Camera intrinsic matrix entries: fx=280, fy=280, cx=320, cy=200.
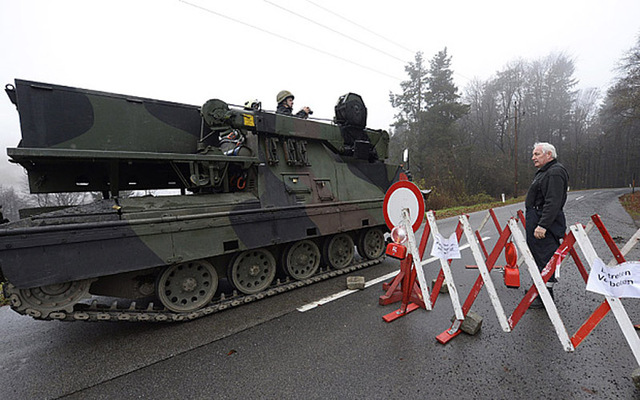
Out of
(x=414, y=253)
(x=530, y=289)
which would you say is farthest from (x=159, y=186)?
(x=530, y=289)

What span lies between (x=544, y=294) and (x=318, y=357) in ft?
6.81

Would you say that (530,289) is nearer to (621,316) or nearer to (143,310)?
(621,316)

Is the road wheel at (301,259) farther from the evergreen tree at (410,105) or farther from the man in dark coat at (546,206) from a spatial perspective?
the evergreen tree at (410,105)

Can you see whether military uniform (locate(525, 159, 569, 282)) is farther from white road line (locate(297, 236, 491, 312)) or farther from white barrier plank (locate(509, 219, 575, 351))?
white road line (locate(297, 236, 491, 312))

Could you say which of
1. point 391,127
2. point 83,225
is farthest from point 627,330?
point 391,127

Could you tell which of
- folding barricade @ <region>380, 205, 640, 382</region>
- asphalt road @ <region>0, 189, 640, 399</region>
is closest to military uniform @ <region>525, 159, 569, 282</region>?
folding barricade @ <region>380, 205, 640, 382</region>

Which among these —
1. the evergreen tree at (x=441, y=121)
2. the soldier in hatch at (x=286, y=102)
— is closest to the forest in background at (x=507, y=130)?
the evergreen tree at (x=441, y=121)

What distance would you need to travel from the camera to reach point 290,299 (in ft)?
13.5

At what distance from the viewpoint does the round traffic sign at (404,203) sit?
3.38 metres

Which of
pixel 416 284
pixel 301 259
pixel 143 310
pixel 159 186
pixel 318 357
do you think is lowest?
pixel 318 357

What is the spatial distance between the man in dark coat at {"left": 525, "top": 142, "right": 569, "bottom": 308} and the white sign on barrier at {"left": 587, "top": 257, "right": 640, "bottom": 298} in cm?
134

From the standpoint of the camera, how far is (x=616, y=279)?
2.18m

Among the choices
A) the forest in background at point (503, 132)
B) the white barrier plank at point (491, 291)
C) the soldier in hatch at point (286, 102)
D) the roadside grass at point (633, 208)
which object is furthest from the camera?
the forest in background at point (503, 132)

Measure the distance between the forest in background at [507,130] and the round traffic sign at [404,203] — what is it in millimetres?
16586
